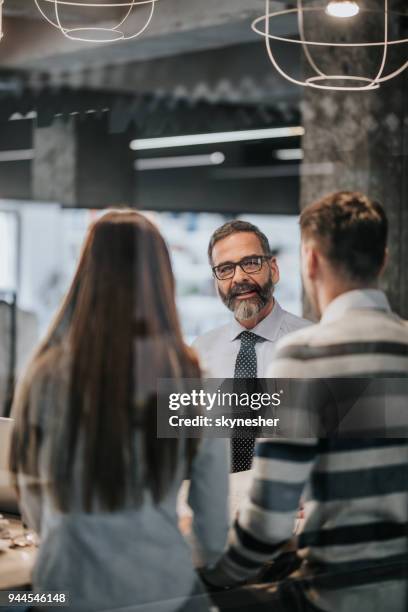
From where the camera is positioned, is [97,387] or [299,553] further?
[299,553]

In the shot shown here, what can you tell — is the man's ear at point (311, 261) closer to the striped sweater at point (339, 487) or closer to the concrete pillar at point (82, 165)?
the striped sweater at point (339, 487)

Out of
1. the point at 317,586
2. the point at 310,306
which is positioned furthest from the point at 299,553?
the point at 310,306

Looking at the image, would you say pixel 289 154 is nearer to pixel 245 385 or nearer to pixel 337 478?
pixel 245 385

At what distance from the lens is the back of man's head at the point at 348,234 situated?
2.62 m

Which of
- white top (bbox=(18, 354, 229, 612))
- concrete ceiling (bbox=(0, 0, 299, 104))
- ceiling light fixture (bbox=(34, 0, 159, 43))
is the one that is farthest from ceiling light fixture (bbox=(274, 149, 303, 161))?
white top (bbox=(18, 354, 229, 612))

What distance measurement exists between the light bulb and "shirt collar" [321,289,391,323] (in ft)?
3.25

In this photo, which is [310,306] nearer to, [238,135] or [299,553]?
[299,553]

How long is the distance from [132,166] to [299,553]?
1081 mm

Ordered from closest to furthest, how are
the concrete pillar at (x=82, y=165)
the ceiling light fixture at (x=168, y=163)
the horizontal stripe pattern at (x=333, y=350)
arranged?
the concrete pillar at (x=82, y=165), the horizontal stripe pattern at (x=333, y=350), the ceiling light fixture at (x=168, y=163)

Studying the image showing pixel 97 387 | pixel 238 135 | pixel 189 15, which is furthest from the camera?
pixel 238 135

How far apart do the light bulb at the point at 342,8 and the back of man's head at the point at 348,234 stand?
28.4 inches

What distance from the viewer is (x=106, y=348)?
2.39 metres

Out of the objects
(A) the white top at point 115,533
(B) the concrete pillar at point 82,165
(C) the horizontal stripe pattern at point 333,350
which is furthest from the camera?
(C) the horizontal stripe pattern at point 333,350

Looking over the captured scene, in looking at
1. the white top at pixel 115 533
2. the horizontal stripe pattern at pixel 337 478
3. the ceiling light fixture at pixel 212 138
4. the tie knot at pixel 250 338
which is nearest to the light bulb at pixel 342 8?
the ceiling light fixture at pixel 212 138
